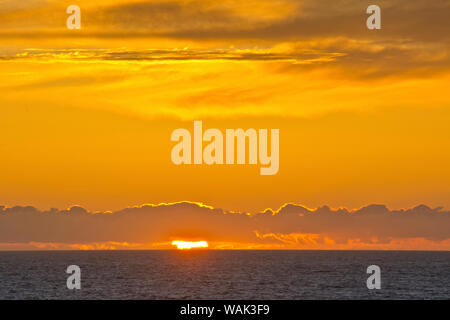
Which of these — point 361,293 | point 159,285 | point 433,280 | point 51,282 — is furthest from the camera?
point 433,280

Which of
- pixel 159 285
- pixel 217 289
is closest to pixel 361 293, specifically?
pixel 217 289

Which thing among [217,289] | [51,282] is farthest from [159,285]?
[51,282]
